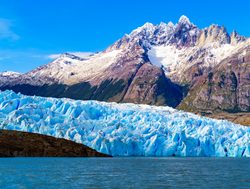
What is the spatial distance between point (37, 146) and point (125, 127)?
71.4 ft

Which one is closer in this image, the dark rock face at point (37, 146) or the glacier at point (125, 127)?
the dark rock face at point (37, 146)

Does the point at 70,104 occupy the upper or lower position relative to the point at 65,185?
upper

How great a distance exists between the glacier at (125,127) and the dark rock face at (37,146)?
2230 mm

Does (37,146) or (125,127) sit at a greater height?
(125,127)

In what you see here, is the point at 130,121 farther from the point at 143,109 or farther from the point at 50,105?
the point at 50,105

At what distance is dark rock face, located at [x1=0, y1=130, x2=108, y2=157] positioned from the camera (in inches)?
4153

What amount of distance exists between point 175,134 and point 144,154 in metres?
9.34

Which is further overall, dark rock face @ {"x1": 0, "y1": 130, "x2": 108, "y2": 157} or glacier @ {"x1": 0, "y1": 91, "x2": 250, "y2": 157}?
glacier @ {"x1": 0, "y1": 91, "x2": 250, "y2": 157}

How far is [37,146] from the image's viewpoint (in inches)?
4267

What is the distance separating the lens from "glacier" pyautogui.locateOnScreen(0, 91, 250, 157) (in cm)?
11244

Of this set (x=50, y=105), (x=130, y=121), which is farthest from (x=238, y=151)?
(x=50, y=105)

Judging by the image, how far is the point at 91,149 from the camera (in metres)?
113

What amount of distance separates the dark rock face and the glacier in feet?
7.32

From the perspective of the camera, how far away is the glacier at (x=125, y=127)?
11244 centimetres
